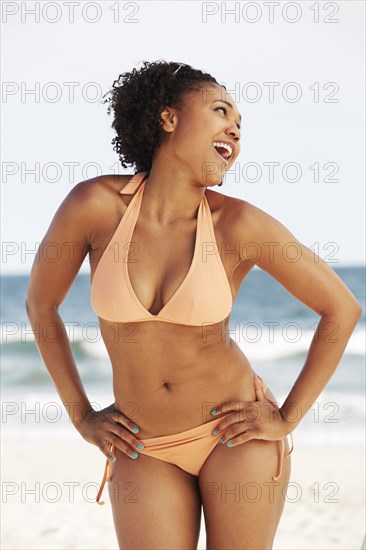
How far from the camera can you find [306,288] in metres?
2.34

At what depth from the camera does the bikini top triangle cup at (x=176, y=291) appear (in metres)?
2.17

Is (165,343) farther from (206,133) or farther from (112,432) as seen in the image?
(206,133)

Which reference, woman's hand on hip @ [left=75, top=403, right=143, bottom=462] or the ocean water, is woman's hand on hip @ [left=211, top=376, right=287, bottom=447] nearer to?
woman's hand on hip @ [left=75, top=403, right=143, bottom=462]

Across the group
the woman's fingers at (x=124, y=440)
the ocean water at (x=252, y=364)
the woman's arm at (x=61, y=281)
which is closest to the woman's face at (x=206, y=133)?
the woman's arm at (x=61, y=281)

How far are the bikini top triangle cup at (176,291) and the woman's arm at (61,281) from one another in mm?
101

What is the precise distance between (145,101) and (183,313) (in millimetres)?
655

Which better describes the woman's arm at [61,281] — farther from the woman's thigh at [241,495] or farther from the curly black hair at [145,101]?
the woman's thigh at [241,495]

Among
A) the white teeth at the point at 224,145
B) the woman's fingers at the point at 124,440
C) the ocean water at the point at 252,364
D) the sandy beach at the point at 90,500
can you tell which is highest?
the white teeth at the point at 224,145

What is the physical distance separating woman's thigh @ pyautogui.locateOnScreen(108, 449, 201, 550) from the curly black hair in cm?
89

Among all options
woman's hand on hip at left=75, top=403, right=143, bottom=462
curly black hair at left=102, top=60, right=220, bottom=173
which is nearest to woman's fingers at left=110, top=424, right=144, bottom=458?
woman's hand on hip at left=75, top=403, right=143, bottom=462

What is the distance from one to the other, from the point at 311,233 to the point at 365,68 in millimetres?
4238

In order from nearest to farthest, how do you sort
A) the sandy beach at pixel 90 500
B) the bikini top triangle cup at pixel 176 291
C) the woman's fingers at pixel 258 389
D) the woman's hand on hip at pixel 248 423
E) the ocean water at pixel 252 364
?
the bikini top triangle cup at pixel 176 291
the woman's hand on hip at pixel 248 423
the woman's fingers at pixel 258 389
the sandy beach at pixel 90 500
the ocean water at pixel 252 364

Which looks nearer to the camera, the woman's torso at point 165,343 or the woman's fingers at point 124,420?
the woman's torso at point 165,343

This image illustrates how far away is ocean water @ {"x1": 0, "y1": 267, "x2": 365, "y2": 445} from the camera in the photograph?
9.00 m
